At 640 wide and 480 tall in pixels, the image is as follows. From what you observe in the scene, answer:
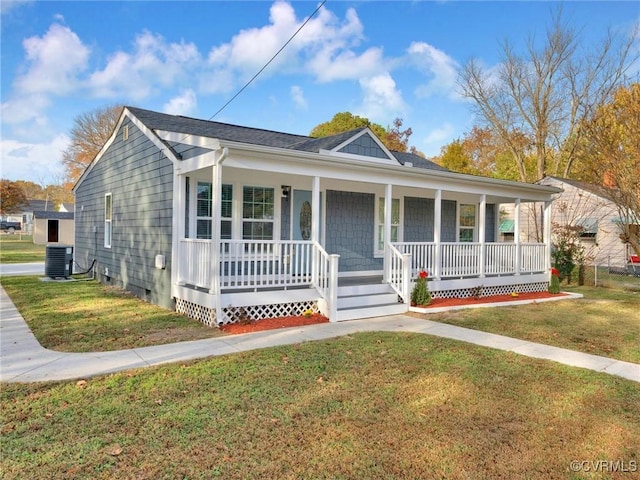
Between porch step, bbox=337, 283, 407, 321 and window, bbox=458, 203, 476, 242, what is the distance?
224 inches

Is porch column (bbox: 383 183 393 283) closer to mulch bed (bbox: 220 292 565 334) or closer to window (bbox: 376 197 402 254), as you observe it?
mulch bed (bbox: 220 292 565 334)

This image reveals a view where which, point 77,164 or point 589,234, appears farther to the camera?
point 77,164

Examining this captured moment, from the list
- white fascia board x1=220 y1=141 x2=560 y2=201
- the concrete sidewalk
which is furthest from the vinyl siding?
the concrete sidewalk

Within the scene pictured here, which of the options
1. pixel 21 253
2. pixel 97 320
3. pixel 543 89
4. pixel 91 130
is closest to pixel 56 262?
pixel 97 320

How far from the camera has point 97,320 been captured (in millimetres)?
7113

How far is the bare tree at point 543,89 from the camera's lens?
23.4 m

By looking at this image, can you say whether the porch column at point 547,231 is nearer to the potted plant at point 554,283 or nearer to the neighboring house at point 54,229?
the potted plant at point 554,283

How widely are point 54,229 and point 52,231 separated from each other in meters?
0.22

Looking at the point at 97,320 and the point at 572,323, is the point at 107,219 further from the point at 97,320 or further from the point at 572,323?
the point at 572,323

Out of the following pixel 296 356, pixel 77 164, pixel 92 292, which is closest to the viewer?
pixel 296 356

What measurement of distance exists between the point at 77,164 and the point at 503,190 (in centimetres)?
4051

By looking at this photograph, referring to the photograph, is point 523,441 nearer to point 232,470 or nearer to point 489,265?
point 232,470

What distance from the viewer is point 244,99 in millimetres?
14898

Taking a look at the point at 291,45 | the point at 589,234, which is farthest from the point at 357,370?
the point at 589,234
